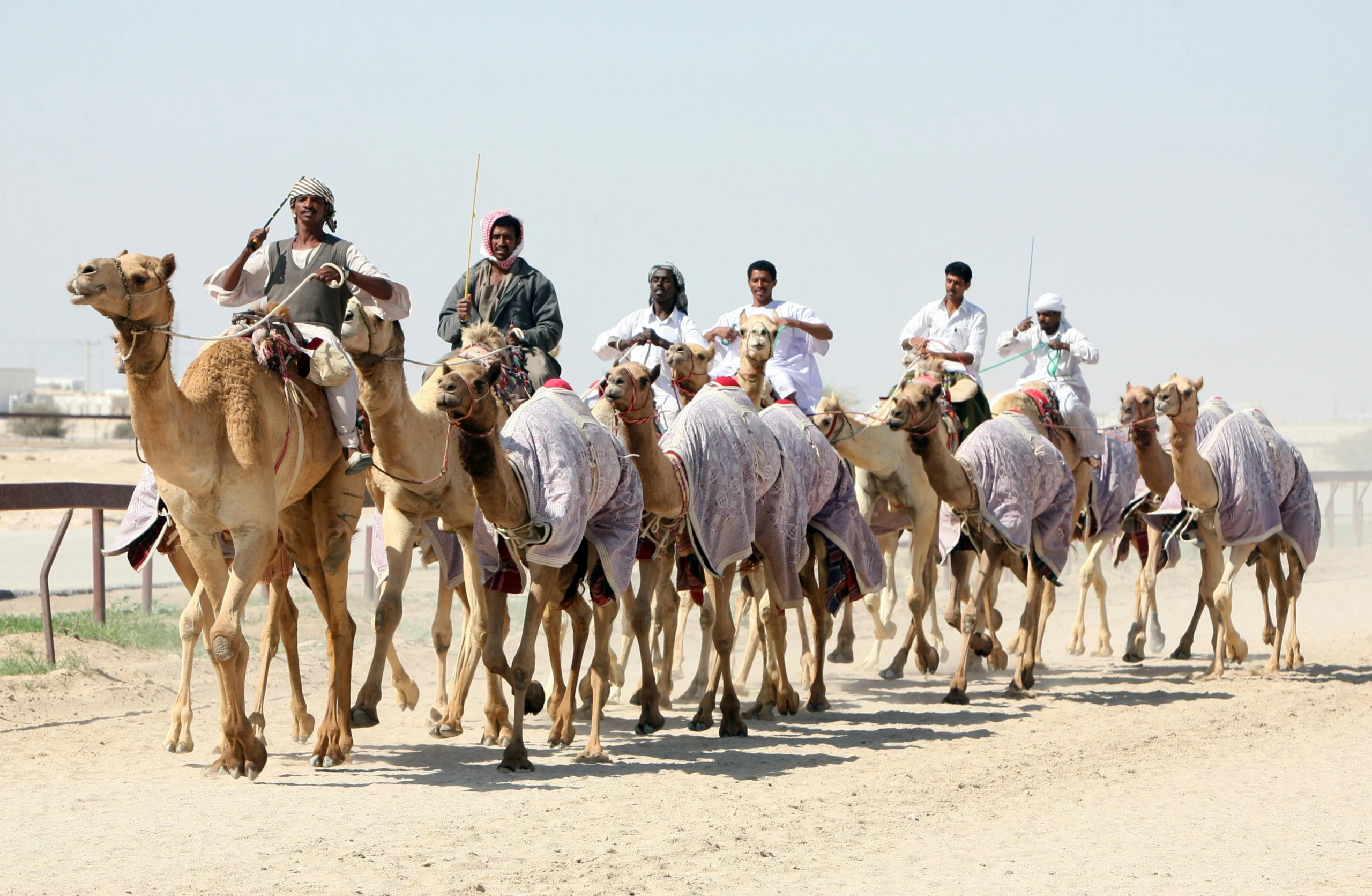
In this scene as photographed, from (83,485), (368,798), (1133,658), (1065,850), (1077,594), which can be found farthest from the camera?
(1077,594)

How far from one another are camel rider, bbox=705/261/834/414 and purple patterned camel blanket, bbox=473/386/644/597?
4.11 meters

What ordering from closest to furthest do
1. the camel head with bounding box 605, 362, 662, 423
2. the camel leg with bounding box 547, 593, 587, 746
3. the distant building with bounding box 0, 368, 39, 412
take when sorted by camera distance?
1. the camel head with bounding box 605, 362, 662, 423
2. the camel leg with bounding box 547, 593, 587, 746
3. the distant building with bounding box 0, 368, 39, 412

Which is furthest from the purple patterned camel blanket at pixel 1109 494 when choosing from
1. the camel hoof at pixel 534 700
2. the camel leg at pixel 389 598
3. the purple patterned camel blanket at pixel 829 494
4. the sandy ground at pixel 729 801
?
the camel leg at pixel 389 598

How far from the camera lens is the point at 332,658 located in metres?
9.10

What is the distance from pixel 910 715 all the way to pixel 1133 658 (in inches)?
171

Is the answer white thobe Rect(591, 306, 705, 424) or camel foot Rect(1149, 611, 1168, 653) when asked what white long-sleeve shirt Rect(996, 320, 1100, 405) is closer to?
camel foot Rect(1149, 611, 1168, 653)

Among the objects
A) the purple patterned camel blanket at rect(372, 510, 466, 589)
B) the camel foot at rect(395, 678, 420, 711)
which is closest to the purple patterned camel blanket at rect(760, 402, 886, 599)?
the purple patterned camel blanket at rect(372, 510, 466, 589)

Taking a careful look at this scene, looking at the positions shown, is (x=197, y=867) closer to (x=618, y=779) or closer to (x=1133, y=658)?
(x=618, y=779)

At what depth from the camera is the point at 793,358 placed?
44.8 ft

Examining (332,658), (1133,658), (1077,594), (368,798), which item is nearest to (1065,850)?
(368,798)

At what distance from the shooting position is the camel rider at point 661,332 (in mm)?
12430

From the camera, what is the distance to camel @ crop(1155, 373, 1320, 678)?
1318 centimetres

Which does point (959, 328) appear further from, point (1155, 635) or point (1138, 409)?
point (1155, 635)

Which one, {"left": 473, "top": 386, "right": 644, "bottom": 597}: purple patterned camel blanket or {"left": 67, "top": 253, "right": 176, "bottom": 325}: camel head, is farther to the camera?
{"left": 473, "top": 386, "right": 644, "bottom": 597}: purple patterned camel blanket
